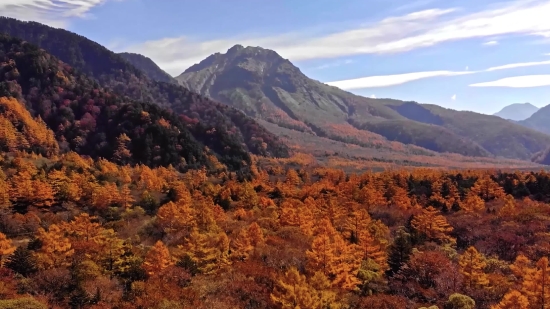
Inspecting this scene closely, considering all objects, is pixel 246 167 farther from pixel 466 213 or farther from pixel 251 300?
pixel 251 300

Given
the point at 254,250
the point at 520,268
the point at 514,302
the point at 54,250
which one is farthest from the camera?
the point at 254,250

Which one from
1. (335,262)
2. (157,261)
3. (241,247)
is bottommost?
(157,261)

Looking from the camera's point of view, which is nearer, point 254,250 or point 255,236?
point 254,250

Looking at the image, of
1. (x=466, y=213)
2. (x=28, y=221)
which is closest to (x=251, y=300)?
(x=28, y=221)

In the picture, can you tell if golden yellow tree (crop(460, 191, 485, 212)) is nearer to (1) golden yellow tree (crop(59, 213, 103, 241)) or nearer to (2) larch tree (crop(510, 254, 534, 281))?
(2) larch tree (crop(510, 254, 534, 281))

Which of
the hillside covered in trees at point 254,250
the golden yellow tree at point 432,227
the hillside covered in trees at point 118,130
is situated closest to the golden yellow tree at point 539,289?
the hillside covered in trees at point 254,250

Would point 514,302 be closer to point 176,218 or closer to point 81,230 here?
point 176,218

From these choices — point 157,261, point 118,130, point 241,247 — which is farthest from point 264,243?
point 118,130
